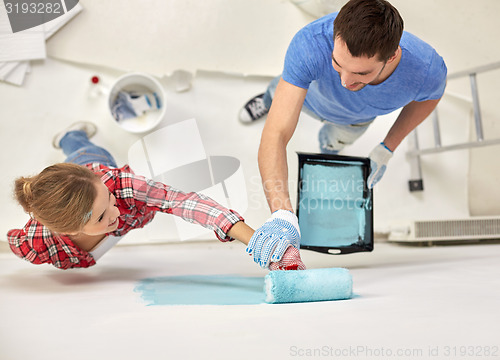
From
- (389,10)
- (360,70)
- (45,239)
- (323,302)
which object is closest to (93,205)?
(45,239)

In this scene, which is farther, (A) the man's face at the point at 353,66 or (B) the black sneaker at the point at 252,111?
(B) the black sneaker at the point at 252,111

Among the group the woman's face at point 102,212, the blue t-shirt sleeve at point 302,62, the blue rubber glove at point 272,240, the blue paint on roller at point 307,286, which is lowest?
the blue paint on roller at point 307,286

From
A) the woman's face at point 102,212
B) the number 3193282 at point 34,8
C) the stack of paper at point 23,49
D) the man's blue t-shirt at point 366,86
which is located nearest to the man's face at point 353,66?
the man's blue t-shirt at point 366,86

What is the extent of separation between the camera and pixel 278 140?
3.70 feet

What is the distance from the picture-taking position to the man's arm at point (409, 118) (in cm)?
138

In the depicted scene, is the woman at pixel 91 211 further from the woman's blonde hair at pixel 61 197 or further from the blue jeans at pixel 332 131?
the blue jeans at pixel 332 131

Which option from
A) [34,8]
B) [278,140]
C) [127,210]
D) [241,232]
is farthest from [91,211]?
[34,8]

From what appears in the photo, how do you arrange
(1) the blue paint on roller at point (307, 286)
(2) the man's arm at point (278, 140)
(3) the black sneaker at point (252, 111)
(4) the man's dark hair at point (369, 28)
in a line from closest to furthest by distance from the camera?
1. (1) the blue paint on roller at point (307, 286)
2. (4) the man's dark hair at point (369, 28)
3. (2) the man's arm at point (278, 140)
4. (3) the black sneaker at point (252, 111)

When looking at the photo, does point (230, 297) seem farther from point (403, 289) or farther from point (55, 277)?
point (55, 277)

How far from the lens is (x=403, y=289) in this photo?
967 millimetres

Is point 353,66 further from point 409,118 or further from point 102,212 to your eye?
point 102,212

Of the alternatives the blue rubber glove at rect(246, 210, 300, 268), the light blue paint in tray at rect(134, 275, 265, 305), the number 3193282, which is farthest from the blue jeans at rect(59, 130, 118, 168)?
the blue rubber glove at rect(246, 210, 300, 268)

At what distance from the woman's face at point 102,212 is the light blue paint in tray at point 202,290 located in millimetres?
159

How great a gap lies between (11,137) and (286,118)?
1.15 metres
